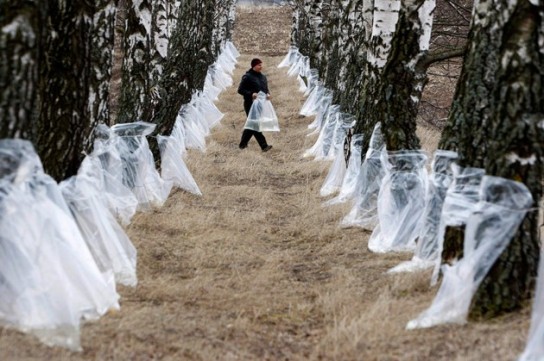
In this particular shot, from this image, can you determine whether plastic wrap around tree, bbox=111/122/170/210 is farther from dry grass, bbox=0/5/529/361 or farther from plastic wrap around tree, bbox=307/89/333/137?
plastic wrap around tree, bbox=307/89/333/137

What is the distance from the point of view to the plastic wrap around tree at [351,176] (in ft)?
28.4

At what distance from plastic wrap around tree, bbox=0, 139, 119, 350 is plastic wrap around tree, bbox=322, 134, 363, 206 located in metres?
4.70

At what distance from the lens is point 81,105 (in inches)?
217

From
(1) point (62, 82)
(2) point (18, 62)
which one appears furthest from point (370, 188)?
(2) point (18, 62)

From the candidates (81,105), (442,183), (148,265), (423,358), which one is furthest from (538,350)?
(81,105)

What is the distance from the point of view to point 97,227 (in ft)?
17.1

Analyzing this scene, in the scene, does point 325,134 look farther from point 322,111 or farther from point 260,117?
point 322,111

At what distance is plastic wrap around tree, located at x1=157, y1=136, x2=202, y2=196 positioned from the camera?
912 cm

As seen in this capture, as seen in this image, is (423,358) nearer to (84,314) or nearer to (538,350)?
(538,350)

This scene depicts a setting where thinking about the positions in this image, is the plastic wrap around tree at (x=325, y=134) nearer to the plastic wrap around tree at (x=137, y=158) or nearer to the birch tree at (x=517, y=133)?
the plastic wrap around tree at (x=137, y=158)

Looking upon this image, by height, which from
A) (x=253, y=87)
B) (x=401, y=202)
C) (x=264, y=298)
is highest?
(x=401, y=202)

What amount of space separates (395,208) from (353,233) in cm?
77

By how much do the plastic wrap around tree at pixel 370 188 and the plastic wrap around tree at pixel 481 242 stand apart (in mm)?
3108

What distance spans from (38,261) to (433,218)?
10.9 feet
